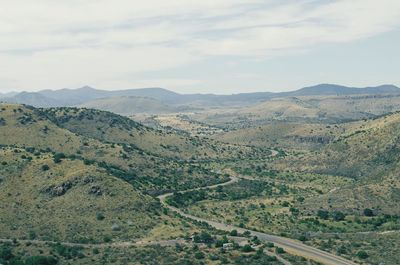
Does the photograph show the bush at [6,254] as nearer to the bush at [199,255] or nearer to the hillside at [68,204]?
the hillside at [68,204]

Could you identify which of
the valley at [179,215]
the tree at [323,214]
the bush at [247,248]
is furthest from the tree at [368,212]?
the bush at [247,248]

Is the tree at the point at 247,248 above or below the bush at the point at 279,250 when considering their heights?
above

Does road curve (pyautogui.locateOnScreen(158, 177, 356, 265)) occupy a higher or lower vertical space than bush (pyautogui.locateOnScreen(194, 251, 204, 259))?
lower

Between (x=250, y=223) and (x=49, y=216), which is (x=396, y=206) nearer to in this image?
(x=250, y=223)

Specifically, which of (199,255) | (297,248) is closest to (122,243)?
(199,255)

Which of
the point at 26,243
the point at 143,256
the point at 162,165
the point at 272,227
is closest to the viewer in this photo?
the point at 143,256

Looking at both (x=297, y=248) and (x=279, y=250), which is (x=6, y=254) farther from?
(x=297, y=248)

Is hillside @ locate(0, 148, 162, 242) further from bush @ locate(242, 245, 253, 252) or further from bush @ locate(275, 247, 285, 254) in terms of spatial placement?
bush @ locate(275, 247, 285, 254)

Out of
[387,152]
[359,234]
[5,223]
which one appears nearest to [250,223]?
[359,234]

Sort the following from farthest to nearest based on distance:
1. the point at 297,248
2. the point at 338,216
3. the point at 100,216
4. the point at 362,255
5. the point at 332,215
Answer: the point at 332,215, the point at 338,216, the point at 100,216, the point at 297,248, the point at 362,255

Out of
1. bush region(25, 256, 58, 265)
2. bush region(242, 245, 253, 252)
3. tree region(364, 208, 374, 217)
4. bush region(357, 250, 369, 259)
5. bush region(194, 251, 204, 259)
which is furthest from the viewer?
tree region(364, 208, 374, 217)

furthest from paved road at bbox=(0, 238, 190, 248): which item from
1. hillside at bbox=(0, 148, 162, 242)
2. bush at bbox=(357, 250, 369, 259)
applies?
bush at bbox=(357, 250, 369, 259)
